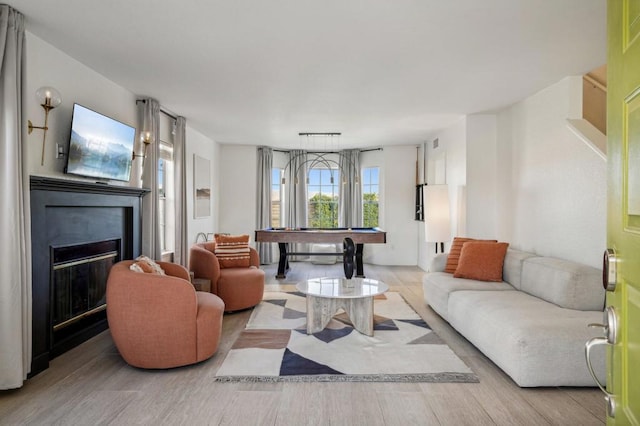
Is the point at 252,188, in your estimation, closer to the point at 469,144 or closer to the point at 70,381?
the point at 469,144

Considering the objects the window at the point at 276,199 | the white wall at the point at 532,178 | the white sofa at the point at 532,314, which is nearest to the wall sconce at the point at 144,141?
the white sofa at the point at 532,314

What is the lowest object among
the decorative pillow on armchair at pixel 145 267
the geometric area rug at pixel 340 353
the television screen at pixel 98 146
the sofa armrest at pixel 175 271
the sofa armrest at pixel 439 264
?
the geometric area rug at pixel 340 353

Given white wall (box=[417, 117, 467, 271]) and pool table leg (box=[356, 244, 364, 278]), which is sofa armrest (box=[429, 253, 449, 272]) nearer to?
white wall (box=[417, 117, 467, 271])

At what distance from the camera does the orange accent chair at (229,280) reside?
179 inches

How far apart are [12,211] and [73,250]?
0.99 metres

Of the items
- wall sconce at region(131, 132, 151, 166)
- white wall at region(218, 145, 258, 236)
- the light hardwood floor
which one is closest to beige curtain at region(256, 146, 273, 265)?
white wall at region(218, 145, 258, 236)

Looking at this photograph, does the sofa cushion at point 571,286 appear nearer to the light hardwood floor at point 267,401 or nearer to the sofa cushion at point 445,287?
the sofa cushion at point 445,287

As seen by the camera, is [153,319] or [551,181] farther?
[551,181]

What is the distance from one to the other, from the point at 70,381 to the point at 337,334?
216 cm

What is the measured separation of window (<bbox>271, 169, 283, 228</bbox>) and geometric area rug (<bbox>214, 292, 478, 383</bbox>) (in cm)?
458

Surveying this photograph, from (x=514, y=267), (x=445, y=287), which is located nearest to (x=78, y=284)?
(x=445, y=287)

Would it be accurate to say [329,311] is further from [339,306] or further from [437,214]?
[437,214]

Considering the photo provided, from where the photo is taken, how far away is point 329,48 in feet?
10.7

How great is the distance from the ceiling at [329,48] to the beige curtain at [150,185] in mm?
229
